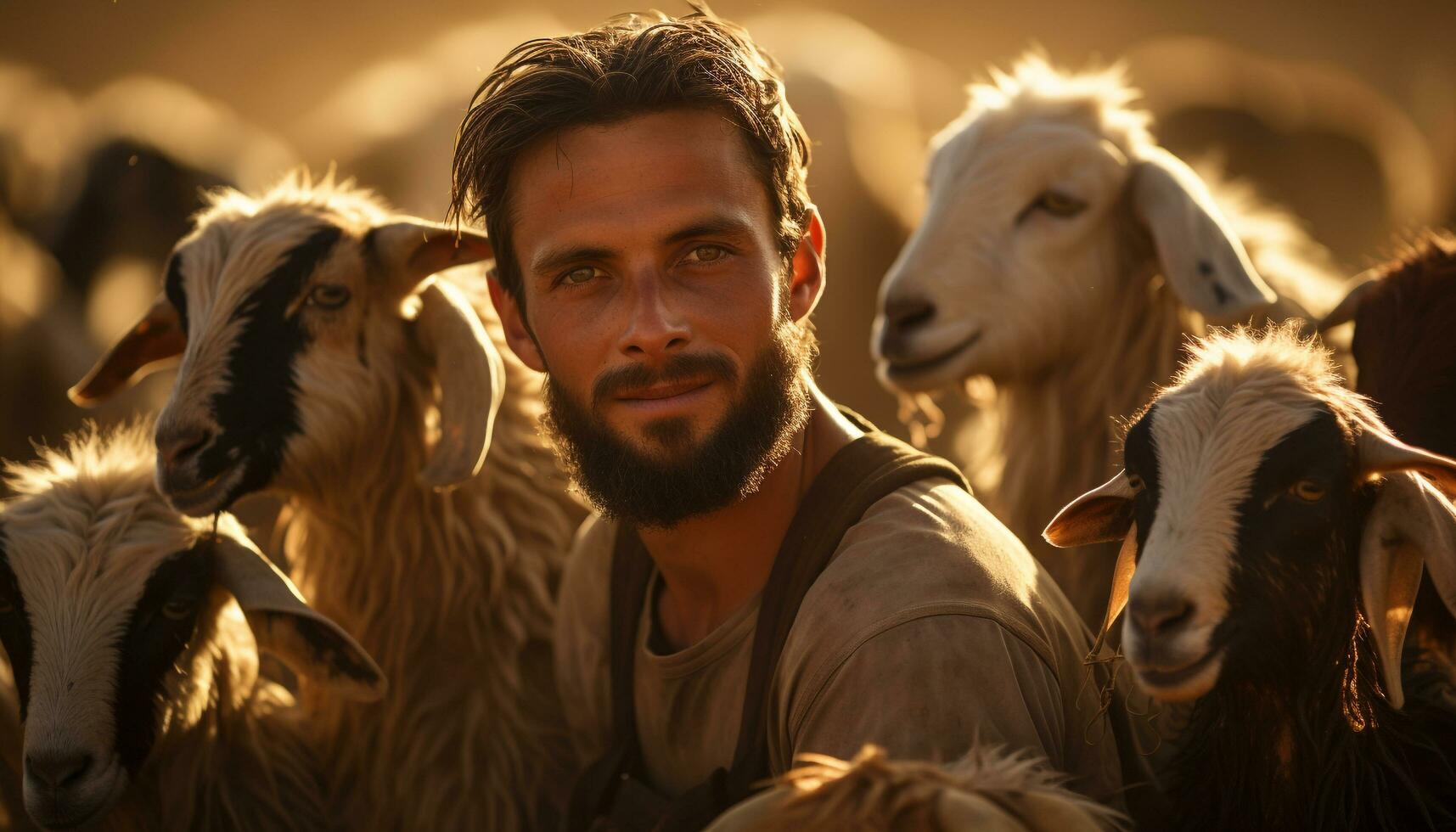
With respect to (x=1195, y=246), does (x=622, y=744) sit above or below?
below

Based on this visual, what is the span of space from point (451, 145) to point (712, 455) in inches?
193

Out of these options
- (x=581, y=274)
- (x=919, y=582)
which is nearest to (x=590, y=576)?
(x=581, y=274)

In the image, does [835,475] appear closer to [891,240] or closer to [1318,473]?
[1318,473]

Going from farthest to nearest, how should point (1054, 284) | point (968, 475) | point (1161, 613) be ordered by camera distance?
point (968, 475)
point (1054, 284)
point (1161, 613)

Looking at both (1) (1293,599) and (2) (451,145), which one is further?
(2) (451,145)

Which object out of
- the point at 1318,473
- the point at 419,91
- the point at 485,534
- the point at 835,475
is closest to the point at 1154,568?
the point at 1318,473

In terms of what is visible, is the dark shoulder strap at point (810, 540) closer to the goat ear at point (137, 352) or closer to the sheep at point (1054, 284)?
the sheep at point (1054, 284)

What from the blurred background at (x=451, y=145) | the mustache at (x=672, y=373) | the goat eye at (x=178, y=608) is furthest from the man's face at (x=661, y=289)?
the blurred background at (x=451, y=145)

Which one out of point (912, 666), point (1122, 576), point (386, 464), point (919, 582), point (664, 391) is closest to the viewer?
point (912, 666)

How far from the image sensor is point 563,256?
2662 mm

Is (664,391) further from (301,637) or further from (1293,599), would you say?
(1293,599)

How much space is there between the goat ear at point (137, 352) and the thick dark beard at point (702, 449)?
133 centimetres

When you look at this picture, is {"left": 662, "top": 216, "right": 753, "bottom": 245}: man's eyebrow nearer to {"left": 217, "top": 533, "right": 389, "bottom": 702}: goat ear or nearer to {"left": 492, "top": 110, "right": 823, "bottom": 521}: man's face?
{"left": 492, "top": 110, "right": 823, "bottom": 521}: man's face

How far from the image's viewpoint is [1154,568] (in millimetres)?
2115
